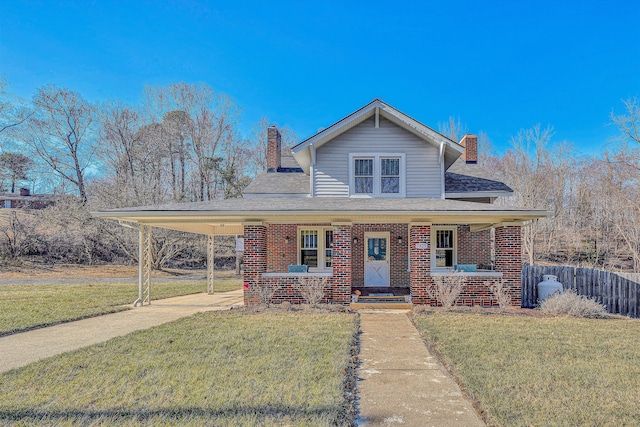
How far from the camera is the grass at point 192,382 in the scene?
3.51 meters

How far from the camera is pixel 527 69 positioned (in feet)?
61.5

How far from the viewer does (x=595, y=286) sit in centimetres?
1055

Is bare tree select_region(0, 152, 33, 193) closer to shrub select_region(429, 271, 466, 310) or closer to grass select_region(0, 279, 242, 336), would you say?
grass select_region(0, 279, 242, 336)

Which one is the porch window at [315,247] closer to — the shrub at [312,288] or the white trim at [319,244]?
the white trim at [319,244]

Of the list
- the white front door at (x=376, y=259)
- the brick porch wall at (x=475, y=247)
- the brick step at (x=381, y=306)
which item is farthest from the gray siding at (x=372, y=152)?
the brick step at (x=381, y=306)

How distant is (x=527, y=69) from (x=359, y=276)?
602 inches

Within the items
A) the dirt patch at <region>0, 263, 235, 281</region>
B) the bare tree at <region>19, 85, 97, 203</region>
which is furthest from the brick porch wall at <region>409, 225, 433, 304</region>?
the bare tree at <region>19, 85, 97, 203</region>

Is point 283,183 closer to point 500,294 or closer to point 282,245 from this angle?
point 282,245

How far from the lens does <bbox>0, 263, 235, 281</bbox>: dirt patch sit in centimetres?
1992

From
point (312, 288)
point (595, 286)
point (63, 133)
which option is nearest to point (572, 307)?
point (595, 286)

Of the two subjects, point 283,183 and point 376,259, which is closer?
point 376,259

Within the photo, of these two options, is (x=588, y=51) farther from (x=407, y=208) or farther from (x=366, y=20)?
(x=407, y=208)

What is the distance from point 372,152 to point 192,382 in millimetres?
9711

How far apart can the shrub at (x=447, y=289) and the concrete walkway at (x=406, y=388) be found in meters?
3.06
